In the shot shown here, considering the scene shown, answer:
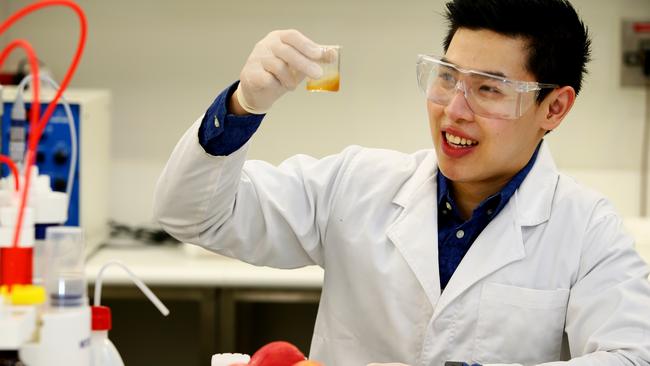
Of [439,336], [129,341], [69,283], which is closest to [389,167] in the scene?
[439,336]

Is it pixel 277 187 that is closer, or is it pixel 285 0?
pixel 277 187

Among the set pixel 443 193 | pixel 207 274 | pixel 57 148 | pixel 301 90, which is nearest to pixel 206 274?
pixel 207 274

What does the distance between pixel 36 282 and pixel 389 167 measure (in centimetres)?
98

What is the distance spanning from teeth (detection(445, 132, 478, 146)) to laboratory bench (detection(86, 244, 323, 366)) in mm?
1066

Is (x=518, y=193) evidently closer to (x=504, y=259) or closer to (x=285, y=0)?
(x=504, y=259)

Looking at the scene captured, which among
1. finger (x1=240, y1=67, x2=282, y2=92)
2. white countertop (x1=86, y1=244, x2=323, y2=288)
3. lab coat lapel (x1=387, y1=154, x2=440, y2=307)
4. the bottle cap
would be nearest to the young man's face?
lab coat lapel (x1=387, y1=154, x2=440, y2=307)

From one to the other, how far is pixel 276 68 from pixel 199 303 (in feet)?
5.06

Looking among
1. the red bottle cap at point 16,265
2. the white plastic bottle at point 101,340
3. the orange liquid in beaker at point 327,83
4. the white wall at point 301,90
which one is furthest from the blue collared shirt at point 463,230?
the white wall at point 301,90

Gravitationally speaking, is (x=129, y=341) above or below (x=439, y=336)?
below

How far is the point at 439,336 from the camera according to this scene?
1.78m

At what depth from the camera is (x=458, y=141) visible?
1793mm

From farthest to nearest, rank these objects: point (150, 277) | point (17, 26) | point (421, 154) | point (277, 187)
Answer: point (17, 26) → point (150, 277) → point (421, 154) → point (277, 187)

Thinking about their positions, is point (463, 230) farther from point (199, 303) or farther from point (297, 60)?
point (199, 303)

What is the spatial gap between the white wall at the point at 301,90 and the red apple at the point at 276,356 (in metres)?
1.98
